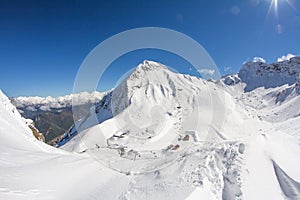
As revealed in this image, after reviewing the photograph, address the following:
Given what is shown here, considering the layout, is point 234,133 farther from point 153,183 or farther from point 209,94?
point 153,183

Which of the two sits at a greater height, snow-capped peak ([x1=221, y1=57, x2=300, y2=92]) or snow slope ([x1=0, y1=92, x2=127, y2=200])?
snow-capped peak ([x1=221, y1=57, x2=300, y2=92])

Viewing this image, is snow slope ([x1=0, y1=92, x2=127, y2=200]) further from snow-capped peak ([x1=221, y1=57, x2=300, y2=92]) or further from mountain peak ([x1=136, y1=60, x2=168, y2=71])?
snow-capped peak ([x1=221, y1=57, x2=300, y2=92])

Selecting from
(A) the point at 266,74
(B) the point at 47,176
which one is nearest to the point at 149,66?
(B) the point at 47,176

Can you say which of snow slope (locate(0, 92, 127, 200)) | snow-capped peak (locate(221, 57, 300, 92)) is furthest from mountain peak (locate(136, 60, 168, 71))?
snow slope (locate(0, 92, 127, 200))

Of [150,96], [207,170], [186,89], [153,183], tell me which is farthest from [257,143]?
[186,89]

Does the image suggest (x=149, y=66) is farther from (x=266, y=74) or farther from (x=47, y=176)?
(x=266, y=74)

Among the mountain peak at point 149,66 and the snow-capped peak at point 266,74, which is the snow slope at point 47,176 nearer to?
the mountain peak at point 149,66

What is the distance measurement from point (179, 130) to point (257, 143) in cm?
2902

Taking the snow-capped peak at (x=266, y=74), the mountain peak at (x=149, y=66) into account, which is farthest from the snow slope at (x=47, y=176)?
the snow-capped peak at (x=266, y=74)

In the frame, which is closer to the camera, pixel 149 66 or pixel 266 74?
pixel 149 66

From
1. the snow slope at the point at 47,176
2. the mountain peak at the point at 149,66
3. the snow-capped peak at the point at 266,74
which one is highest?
the snow-capped peak at the point at 266,74

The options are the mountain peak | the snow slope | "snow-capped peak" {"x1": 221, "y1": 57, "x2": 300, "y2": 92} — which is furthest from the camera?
"snow-capped peak" {"x1": 221, "y1": 57, "x2": 300, "y2": 92}

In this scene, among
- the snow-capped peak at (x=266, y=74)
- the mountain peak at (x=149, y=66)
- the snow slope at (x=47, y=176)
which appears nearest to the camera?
the snow slope at (x=47, y=176)

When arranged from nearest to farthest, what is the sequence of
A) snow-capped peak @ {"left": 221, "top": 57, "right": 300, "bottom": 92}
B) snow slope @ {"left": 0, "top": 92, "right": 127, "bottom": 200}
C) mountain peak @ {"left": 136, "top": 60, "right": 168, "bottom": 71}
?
1. snow slope @ {"left": 0, "top": 92, "right": 127, "bottom": 200}
2. mountain peak @ {"left": 136, "top": 60, "right": 168, "bottom": 71}
3. snow-capped peak @ {"left": 221, "top": 57, "right": 300, "bottom": 92}
